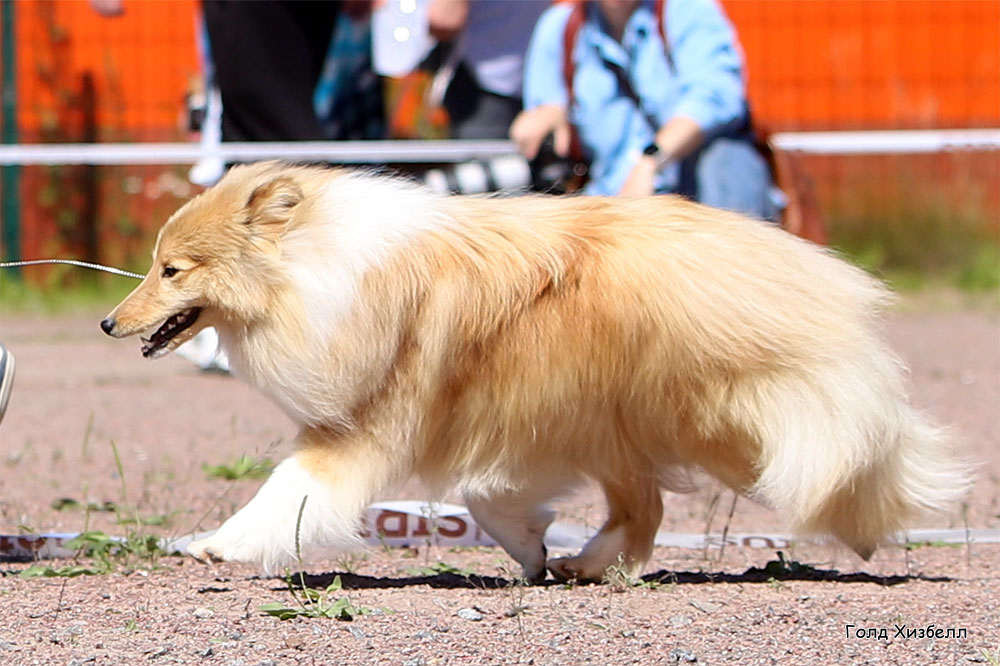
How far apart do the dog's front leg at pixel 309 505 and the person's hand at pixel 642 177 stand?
2297 millimetres

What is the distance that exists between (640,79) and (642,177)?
2.14ft

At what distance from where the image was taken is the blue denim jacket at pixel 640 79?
616 centimetres

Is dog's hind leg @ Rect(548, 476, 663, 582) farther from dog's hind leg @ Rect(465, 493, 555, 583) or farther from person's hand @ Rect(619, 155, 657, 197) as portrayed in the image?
person's hand @ Rect(619, 155, 657, 197)

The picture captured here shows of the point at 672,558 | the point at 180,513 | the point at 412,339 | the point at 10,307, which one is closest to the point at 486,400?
the point at 412,339

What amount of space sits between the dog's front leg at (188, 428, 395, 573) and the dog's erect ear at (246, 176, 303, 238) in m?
0.52

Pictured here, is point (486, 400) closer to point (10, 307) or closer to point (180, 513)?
point (180, 513)

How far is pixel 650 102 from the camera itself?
6445 millimetres

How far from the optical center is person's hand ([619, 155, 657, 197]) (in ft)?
19.4

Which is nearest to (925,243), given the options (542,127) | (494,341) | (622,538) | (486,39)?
(486,39)

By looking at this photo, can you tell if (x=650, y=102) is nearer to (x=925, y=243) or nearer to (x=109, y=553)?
(x=109, y=553)

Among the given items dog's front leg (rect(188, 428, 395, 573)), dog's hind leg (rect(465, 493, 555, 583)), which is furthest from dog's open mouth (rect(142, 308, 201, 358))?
dog's hind leg (rect(465, 493, 555, 583))

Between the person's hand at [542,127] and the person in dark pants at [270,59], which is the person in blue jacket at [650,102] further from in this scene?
the person in dark pants at [270,59]

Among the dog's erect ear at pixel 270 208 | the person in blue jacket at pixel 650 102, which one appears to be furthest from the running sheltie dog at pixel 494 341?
the person in blue jacket at pixel 650 102

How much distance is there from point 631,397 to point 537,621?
63cm
